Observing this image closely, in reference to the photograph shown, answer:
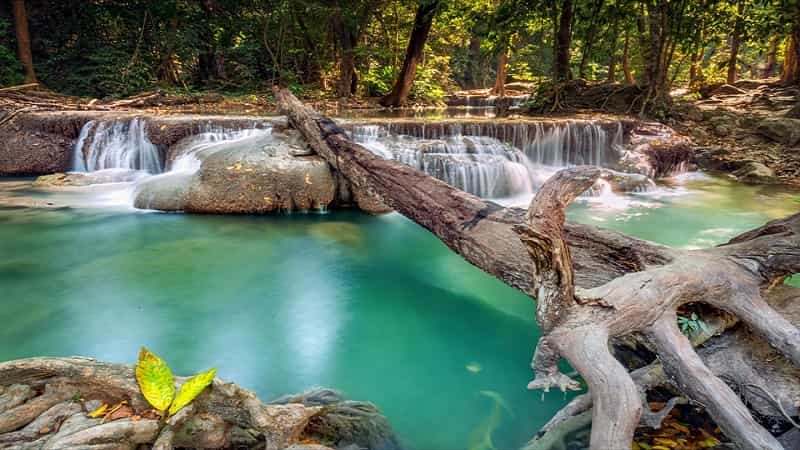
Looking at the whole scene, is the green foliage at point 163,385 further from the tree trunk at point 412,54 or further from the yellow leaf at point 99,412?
the tree trunk at point 412,54

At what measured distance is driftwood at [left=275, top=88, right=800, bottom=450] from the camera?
172 cm

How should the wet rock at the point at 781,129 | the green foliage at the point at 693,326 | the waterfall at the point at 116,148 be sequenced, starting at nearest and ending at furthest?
the green foliage at the point at 693,326, the waterfall at the point at 116,148, the wet rock at the point at 781,129

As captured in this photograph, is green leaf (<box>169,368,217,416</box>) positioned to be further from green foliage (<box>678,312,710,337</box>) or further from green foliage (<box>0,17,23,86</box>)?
green foliage (<box>0,17,23,86</box>)

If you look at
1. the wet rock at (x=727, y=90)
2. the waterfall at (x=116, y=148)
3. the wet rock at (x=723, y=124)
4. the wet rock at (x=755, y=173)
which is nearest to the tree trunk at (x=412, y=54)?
the wet rock at (x=723, y=124)

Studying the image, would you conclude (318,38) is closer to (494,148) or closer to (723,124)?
(494,148)

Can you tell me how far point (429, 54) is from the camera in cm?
2247

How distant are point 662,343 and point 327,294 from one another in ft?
9.93

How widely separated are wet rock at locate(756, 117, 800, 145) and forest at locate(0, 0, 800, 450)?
53 millimetres

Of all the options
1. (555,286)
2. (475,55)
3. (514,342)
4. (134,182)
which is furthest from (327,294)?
(475,55)

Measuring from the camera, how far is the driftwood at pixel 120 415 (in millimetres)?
1796

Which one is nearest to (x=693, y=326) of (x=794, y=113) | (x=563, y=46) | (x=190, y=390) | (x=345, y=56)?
(x=190, y=390)

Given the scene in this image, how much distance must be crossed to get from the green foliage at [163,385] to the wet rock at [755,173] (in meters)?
10.4

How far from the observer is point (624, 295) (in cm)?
212

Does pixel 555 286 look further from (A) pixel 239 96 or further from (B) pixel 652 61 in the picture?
(A) pixel 239 96
